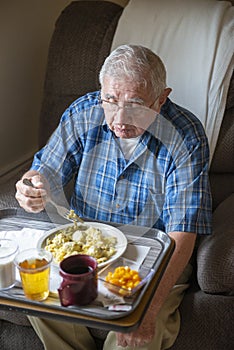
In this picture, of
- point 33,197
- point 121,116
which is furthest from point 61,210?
point 121,116

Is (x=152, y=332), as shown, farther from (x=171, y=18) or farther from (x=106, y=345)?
(x=171, y=18)

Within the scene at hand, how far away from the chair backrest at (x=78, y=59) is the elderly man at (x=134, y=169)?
0.36 m

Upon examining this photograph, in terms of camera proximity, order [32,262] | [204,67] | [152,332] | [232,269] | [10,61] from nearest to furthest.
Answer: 1. [32,262]
2. [152,332]
3. [232,269]
4. [204,67]
5. [10,61]

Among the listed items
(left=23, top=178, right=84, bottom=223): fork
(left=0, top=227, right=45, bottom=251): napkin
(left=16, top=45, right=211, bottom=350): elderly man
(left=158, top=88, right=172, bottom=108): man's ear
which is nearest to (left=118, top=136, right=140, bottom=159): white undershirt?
(left=16, top=45, right=211, bottom=350): elderly man

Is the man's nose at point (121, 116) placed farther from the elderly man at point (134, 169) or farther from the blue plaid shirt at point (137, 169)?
the blue plaid shirt at point (137, 169)

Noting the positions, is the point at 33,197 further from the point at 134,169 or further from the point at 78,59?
the point at 78,59

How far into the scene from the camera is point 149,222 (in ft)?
5.86

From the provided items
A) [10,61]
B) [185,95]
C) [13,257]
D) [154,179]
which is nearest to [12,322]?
[13,257]

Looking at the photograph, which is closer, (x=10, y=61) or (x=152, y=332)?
(x=152, y=332)

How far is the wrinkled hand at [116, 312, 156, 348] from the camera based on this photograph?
1491 millimetres

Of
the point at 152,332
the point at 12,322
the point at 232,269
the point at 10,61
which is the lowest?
the point at 12,322

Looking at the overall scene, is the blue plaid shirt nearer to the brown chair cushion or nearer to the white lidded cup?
the brown chair cushion

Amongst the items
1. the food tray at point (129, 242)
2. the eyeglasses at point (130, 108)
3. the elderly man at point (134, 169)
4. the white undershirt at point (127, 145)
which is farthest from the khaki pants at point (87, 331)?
the eyeglasses at point (130, 108)

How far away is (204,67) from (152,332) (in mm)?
1007
